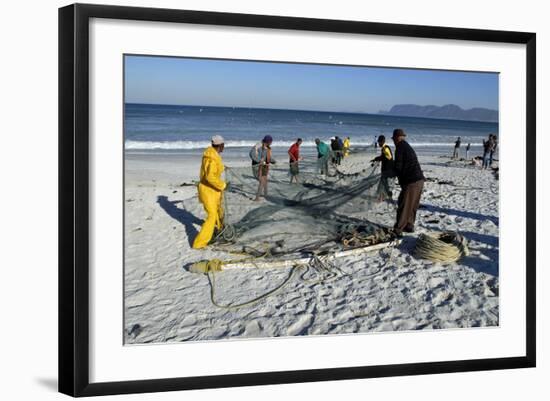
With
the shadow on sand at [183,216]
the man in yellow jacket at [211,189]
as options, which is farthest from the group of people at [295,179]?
the shadow on sand at [183,216]

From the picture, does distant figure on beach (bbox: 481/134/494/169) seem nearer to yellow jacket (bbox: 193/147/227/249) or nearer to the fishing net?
the fishing net

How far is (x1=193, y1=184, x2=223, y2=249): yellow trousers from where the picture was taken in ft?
19.9

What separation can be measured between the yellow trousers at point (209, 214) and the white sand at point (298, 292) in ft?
0.65

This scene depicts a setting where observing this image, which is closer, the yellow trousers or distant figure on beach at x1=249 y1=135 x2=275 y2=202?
the yellow trousers

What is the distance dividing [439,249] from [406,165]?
43.8 inches

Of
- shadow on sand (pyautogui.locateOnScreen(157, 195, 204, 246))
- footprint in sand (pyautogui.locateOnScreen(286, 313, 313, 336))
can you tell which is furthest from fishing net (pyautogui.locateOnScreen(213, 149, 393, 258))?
footprint in sand (pyautogui.locateOnScreen(286, 313, 313, 336))

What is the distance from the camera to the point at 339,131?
84.7 ft

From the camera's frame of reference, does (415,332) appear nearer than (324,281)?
Yes

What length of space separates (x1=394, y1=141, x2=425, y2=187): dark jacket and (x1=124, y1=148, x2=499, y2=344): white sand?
0.23m

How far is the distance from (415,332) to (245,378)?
5.65 ft

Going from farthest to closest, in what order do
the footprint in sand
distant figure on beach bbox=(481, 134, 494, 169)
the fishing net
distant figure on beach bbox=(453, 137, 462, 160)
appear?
1. distant figure on beach bbox=(453, 137, 462, 160)
2. distant figure on beach bbox=(481, 134, 494, 169)
3. the fishing net
4. the footprint in sand

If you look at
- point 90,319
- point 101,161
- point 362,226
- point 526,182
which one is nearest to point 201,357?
point 90,319

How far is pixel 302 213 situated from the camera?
20.9 ft

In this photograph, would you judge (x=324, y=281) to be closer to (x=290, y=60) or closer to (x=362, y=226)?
(x=362, y=226)
